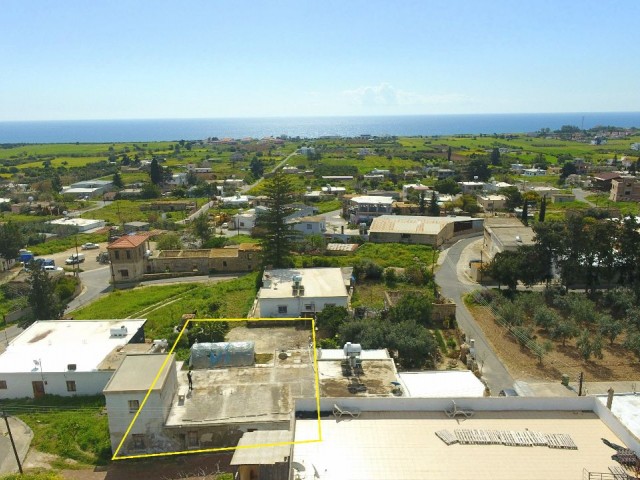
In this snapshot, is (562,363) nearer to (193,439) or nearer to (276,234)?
(193,439)

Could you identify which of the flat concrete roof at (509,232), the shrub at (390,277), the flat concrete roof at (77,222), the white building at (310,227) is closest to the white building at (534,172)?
the flat concrete roof at (509,232)

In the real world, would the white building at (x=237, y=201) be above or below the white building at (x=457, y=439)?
below

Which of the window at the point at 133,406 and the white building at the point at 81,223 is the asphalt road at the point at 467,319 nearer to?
the window at the point at 133,406

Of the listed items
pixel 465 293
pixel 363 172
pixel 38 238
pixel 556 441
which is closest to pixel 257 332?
pixel 465 293

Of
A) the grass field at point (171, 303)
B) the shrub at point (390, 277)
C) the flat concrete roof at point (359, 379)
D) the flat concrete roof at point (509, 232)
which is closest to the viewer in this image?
the flat concrete roof at point (359, 379)

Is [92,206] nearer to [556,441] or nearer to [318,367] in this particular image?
[318,367]

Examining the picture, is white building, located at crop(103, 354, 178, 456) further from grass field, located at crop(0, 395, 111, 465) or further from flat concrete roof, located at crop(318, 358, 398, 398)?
flat concrete roof, located at crop(318, 358, 398, 398)

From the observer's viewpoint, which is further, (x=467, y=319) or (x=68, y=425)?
(x=467, y=319)

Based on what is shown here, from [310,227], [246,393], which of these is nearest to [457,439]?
[246,393]
